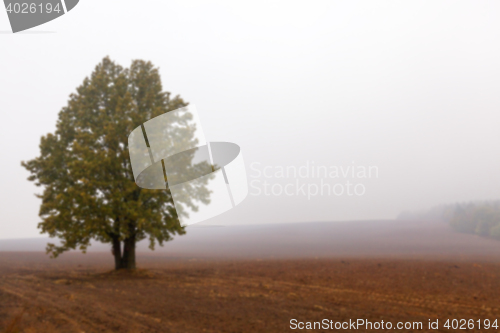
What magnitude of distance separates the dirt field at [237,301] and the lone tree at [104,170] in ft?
9.40

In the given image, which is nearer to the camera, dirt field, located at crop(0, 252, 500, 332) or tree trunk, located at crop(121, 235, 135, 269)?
dirt field, located at crop(0, 252, 500, 332)

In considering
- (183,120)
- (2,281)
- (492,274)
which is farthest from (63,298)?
(492,274)

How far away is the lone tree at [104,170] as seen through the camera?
1881cm

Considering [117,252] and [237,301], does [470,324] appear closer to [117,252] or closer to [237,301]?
[237,301]

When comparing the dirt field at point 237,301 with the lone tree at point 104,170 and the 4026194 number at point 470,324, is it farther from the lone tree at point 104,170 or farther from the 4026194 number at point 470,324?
the lone tree at point 104,170

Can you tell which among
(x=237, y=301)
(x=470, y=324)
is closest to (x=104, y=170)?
(x=237, y=301)

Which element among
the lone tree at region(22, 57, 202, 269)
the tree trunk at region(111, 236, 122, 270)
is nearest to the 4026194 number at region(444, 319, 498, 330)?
the lone tree at region(22, 57, 202, 269)

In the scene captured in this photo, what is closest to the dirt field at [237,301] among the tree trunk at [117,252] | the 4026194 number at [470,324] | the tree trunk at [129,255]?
the 4026194 number at [470,324]

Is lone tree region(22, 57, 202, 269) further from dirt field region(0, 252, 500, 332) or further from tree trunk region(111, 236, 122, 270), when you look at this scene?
dirt field region(0, 252, 500, 332)

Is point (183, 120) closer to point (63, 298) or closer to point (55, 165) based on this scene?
point (55, 165)

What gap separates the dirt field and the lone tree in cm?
287

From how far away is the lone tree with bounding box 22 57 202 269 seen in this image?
741 inches

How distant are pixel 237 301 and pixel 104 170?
11.2 meters

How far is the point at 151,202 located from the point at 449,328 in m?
16.6
